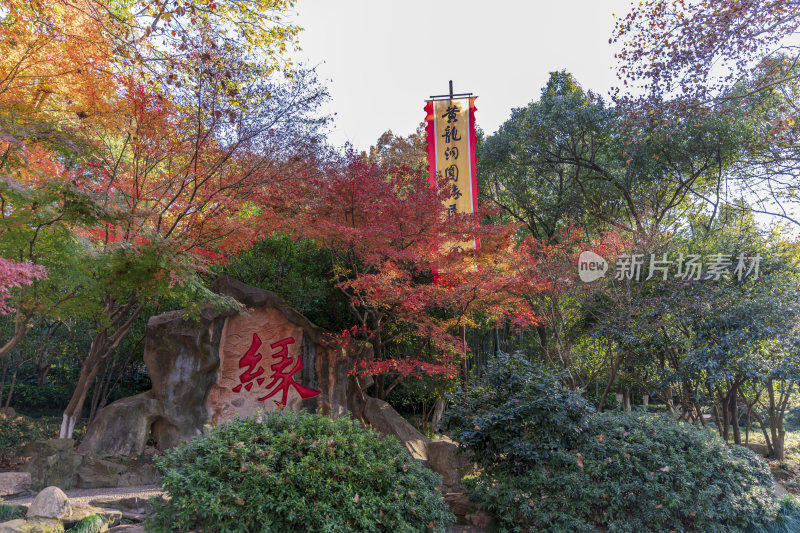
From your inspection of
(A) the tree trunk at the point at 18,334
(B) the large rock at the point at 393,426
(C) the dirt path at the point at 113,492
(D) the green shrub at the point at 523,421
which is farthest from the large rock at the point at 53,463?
(D) the green shrub at the point at 523,421

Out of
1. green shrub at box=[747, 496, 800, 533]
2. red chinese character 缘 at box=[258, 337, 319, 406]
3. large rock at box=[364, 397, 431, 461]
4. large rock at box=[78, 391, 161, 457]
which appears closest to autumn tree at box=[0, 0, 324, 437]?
large rock at box=[78, 391, 161, 457]

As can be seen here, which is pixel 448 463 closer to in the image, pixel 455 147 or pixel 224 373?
pixel 224 373

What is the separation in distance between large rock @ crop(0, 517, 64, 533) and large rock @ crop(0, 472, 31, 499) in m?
A: 2.13

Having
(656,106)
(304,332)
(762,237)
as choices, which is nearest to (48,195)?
(304,332)

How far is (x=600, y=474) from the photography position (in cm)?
461

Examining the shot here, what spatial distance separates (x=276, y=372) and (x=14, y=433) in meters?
3.81

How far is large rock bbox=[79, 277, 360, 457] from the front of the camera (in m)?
6.99

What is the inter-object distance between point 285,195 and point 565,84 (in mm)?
10587

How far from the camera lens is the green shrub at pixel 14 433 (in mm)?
7172

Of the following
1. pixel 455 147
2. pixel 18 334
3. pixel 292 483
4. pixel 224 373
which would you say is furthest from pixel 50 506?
pixel 455 147

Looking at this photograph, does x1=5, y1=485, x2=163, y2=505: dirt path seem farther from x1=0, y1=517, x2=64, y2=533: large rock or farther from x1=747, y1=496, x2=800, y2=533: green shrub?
x1=747, y1=496, x2=800, y2=533: green shrub

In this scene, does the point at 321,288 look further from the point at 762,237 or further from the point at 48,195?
the point at 762,237

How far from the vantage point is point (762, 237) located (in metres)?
7.79

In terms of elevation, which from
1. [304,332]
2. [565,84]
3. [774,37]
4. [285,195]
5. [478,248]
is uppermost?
[565,84]
